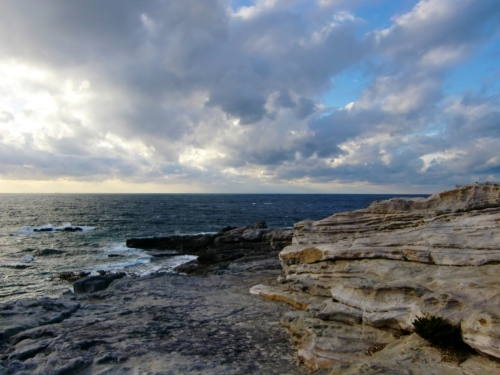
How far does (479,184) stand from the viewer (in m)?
22.7

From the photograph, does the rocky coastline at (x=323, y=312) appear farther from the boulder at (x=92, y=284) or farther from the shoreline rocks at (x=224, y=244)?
the shoreline rocks at (x=224, y=244)

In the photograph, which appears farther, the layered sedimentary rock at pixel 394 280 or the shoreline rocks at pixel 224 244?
the shoreline rocks at pixel 224 244

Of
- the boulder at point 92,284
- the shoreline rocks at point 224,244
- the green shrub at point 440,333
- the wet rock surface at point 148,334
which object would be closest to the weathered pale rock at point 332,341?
the wet rock surface at point 148,334

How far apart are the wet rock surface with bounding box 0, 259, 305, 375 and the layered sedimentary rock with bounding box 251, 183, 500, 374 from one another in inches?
62.6

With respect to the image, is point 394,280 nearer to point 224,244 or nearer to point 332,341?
point 332,341

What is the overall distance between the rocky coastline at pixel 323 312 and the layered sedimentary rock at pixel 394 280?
55 millimetres

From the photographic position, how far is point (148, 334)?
53.2 ft

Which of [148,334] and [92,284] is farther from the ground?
[148,334]

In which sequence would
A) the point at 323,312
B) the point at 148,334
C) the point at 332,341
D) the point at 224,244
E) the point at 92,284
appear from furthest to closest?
1. the point at 224,244
2. the point at 92,284
3. the point at 148,334
4. the point at 323,312
5. the point at 332,341

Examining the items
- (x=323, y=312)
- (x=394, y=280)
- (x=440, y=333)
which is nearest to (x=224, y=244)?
(x=323, y=312)

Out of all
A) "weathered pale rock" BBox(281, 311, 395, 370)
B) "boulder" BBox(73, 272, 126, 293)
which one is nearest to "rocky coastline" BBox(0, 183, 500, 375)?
"weathered pale rock" BBox(281, 311, 395, 370)

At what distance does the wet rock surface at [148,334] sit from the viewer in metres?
13.3

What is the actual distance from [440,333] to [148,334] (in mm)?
11742

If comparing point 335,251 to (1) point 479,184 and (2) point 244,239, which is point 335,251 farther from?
(2) point 244,239
